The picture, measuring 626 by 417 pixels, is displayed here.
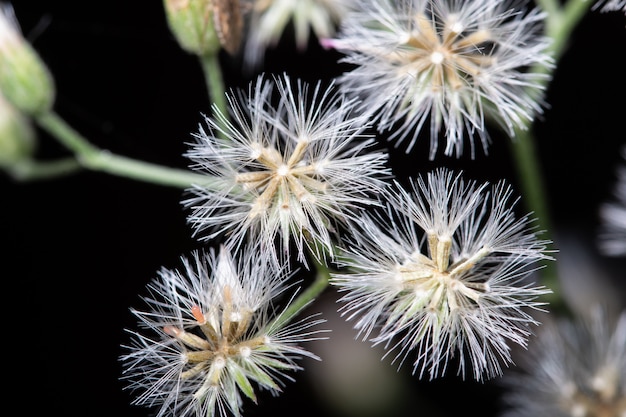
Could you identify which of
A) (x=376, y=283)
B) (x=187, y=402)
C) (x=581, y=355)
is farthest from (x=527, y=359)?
(x=187, y=402)

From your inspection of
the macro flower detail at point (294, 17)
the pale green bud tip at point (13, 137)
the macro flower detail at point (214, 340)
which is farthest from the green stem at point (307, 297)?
the pale green bud tip at point (13, 137)

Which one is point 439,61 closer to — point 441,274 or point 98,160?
point 441,274

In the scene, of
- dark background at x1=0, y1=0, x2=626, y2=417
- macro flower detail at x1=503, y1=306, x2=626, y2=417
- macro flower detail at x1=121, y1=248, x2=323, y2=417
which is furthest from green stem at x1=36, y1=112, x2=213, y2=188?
macro flower detail at x1=503, y1=306, x2=626, y2=417

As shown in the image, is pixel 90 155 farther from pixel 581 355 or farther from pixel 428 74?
pixel 581 355

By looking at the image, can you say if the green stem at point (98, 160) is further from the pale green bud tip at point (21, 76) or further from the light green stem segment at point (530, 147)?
the light green stem segment at point (530, 147)

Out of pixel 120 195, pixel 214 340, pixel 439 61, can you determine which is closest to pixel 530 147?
pixel 439 61

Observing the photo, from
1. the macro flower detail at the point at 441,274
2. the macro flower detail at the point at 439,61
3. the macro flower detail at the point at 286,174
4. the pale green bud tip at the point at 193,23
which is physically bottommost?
the macro flower detail at the point at 441,274
